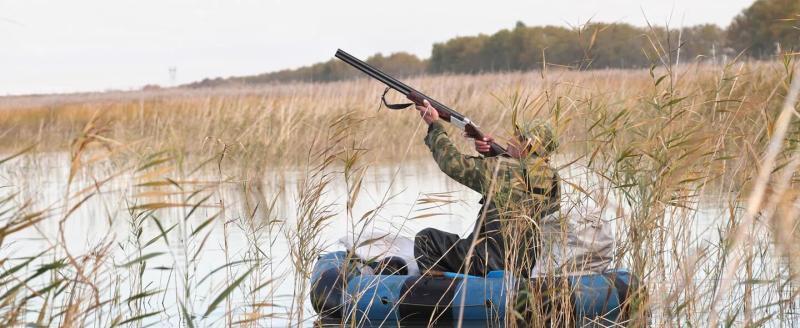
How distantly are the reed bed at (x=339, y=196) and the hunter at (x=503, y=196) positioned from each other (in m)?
0.15

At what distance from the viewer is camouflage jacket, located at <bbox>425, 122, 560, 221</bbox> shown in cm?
457

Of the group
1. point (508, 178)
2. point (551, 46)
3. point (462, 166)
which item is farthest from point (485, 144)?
point (551, 46)

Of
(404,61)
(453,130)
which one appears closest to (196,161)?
(453,130)

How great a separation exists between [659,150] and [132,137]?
8901mm

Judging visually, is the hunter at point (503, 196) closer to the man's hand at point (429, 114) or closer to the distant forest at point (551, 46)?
the man's hand at point (429, 114)

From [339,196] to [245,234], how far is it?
262cm

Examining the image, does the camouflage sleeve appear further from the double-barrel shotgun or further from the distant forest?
the distant forest

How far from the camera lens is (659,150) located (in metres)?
4.72

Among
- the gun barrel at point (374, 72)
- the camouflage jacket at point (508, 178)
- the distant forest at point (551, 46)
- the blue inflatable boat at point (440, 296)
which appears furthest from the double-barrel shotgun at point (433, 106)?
the distant forest at point (551, 46)

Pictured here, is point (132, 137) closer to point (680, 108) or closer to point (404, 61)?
point (680, 108)

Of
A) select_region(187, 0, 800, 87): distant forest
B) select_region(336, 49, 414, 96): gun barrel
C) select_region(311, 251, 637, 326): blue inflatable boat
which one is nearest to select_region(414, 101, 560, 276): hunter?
select_region(311, 251, 637, 326): blue inflatable boat

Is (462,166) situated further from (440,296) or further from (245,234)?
(245,234)

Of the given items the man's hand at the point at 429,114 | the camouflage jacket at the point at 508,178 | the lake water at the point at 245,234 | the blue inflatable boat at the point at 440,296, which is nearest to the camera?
the camouflage jacket at the point at 508,178

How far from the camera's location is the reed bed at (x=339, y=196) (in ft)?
12.1
